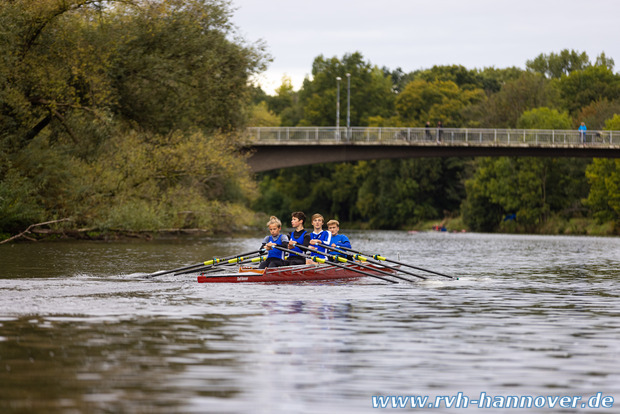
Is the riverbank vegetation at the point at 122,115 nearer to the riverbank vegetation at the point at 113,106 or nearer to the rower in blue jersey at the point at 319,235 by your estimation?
the riverbank vegetation at the point at 113,106

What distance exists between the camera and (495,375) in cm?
990

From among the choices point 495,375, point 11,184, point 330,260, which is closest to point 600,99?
point 11,184

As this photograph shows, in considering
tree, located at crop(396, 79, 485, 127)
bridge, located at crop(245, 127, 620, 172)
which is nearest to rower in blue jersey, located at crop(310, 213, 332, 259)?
bridge, located at crop(245, 127, 620, 172)

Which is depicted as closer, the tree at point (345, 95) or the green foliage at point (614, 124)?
the green foliage at point (614, 124)

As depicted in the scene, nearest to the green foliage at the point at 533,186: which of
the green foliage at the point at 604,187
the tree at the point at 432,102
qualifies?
the green foliage at the point at 604,187

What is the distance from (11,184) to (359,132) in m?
35.0

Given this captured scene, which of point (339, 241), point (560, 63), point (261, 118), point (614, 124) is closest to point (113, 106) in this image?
point (339, 241)

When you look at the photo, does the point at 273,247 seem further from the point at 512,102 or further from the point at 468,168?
the point at 468,168

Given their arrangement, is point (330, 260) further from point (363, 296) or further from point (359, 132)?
point (359, 132)

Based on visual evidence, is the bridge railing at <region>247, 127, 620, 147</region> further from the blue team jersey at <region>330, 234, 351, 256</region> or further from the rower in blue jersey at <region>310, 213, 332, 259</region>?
the rower in blue jersey at <region>310, 213, 332, 259</region>

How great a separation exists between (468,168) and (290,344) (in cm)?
9037

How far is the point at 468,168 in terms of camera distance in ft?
330

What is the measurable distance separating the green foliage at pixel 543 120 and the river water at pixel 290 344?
6457 cm

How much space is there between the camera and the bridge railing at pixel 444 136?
2601 inches
